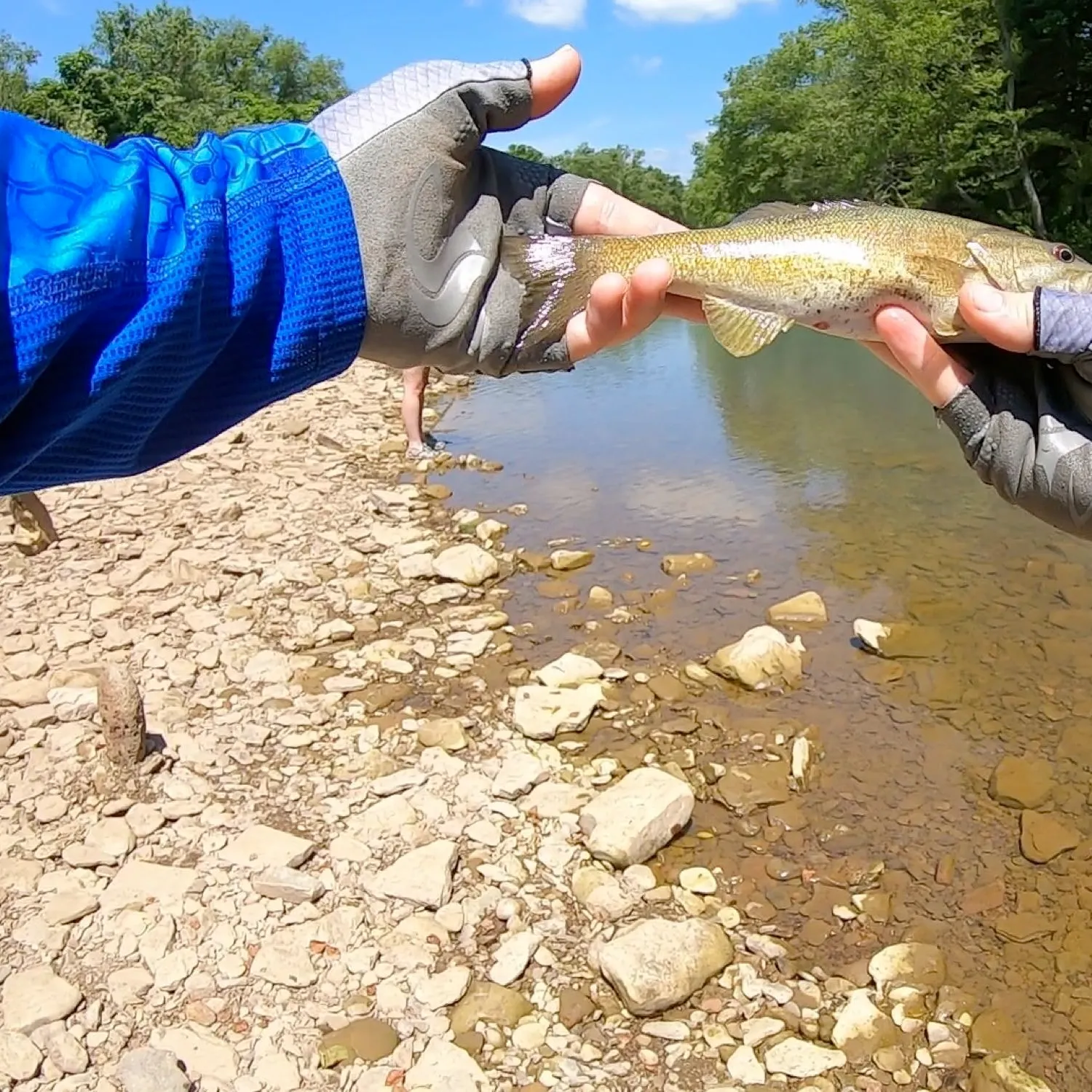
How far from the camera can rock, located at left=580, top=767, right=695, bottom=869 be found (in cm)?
492

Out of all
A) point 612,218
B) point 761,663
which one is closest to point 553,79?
point 612,218

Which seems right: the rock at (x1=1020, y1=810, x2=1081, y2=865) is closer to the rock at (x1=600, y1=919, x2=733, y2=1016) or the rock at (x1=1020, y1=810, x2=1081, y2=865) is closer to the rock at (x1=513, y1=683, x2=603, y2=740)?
the rock at (x1=600, y1=919, x2=733, y2=1016)

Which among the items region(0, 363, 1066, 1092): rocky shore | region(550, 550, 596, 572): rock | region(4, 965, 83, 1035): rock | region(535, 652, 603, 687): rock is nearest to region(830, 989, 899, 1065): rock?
region(0, 363, 1066, 1092): rocky shore

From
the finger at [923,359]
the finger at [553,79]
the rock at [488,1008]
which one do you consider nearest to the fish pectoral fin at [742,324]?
the finger at [923,359]

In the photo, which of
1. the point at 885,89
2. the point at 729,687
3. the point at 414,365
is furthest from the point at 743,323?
the point at 885,89

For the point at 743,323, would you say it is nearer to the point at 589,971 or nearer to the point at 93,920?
the point at 589,971

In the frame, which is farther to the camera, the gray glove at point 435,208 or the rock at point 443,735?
the rock at point 443,735

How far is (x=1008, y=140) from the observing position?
34.6m

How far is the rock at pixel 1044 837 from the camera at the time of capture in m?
5.06

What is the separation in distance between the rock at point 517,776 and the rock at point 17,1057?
2365 millimetres

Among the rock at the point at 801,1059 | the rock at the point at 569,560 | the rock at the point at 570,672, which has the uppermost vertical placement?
the rock at the point at 801,1059

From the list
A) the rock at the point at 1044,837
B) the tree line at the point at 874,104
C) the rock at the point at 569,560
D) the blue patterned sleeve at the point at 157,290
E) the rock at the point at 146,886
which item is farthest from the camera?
the tree line at the point at 874,104

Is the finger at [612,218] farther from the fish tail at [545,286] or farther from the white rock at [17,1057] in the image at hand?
the white rock at [17,1057]

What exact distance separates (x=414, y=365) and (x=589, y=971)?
112 inches
